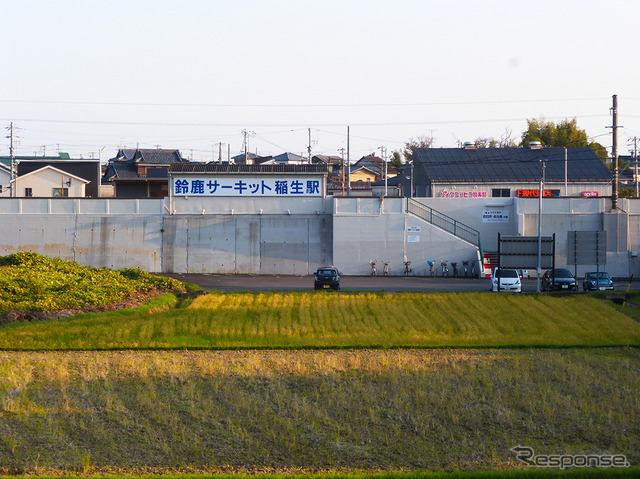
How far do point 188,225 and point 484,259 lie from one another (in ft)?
65.0

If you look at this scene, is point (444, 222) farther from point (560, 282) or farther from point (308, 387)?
point (308, 387)

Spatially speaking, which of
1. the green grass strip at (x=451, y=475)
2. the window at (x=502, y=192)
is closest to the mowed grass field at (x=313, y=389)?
the green grass strip at (x=451, y=475)

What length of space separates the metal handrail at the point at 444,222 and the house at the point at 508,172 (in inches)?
431

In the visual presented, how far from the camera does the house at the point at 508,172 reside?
61719 millimetres

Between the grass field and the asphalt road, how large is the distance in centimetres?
1799

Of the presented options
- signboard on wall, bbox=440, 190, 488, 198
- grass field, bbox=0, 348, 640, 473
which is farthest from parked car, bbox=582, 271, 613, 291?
signboard on wall, bbox=440, 190, 488, 198

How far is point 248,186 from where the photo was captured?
159 ft

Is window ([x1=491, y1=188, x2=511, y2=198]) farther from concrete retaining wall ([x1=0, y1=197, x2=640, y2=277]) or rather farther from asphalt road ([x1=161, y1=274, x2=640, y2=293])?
asphalt road ([x1=161, y1=274, x2=640, y2=293])

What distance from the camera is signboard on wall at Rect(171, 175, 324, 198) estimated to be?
4841 centimetres

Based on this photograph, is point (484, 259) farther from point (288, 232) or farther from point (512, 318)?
point (512, 318)

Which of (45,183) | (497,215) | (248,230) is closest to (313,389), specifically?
(248,230)

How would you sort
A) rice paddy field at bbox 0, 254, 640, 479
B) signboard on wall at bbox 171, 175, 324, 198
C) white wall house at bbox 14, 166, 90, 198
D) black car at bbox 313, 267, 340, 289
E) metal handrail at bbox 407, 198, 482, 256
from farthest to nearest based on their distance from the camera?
1. white wall house at bbox 14, 166, 90, 198
2. metal handrail at bbox 407, 198, 482, 256
3. signboard on wall at bbox 171, 175, 324, 198
4. black car at bbox 313, 267, 340, 289
5. rice paddy field at bbox 0, 254, 640, 479

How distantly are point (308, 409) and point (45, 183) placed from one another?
5639 cm

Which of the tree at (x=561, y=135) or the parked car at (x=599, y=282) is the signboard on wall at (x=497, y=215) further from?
the tree at (x=561, y=135)
